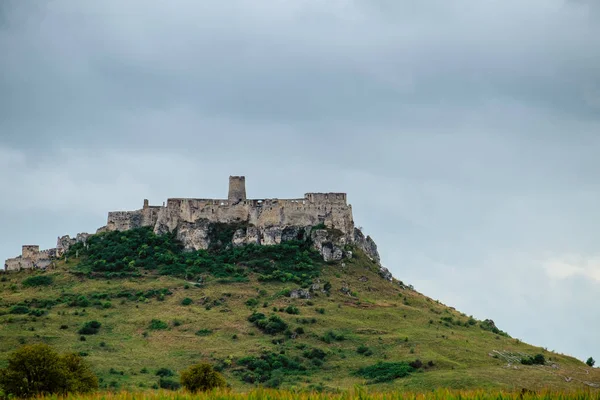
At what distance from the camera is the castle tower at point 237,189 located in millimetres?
105312

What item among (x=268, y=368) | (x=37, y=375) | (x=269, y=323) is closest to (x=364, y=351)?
(x=268, y=368)

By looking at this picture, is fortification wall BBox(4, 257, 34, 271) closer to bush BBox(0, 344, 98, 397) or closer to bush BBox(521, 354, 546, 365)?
bush BBox(0, 344, 98, 397)

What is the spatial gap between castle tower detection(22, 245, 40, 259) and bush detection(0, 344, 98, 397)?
5825cm

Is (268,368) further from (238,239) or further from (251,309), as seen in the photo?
(238,239)

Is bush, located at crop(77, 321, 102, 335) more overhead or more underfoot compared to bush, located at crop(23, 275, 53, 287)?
more underfoot

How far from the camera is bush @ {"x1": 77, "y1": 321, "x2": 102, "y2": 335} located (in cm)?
7994

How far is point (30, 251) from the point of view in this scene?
109250mm

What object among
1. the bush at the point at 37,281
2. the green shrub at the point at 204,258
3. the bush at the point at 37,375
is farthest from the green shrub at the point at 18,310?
the bush at the point at 37,375

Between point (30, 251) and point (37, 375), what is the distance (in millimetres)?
Answer: 61337

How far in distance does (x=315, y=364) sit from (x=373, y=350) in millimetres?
5823

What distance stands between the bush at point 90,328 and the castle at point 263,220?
2227 cm

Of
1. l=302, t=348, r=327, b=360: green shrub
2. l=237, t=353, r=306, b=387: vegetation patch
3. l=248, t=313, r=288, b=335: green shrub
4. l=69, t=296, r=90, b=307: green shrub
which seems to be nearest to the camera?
l=237, t=353, r=306, b=387: vegetation patch

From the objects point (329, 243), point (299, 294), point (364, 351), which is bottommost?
point (364, 351)

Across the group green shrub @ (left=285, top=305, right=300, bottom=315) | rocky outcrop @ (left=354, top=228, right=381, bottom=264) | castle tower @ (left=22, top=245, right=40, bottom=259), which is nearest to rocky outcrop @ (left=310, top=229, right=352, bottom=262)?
rocky outcrop @ (left=354, top=228, right=381, bottom=264)
